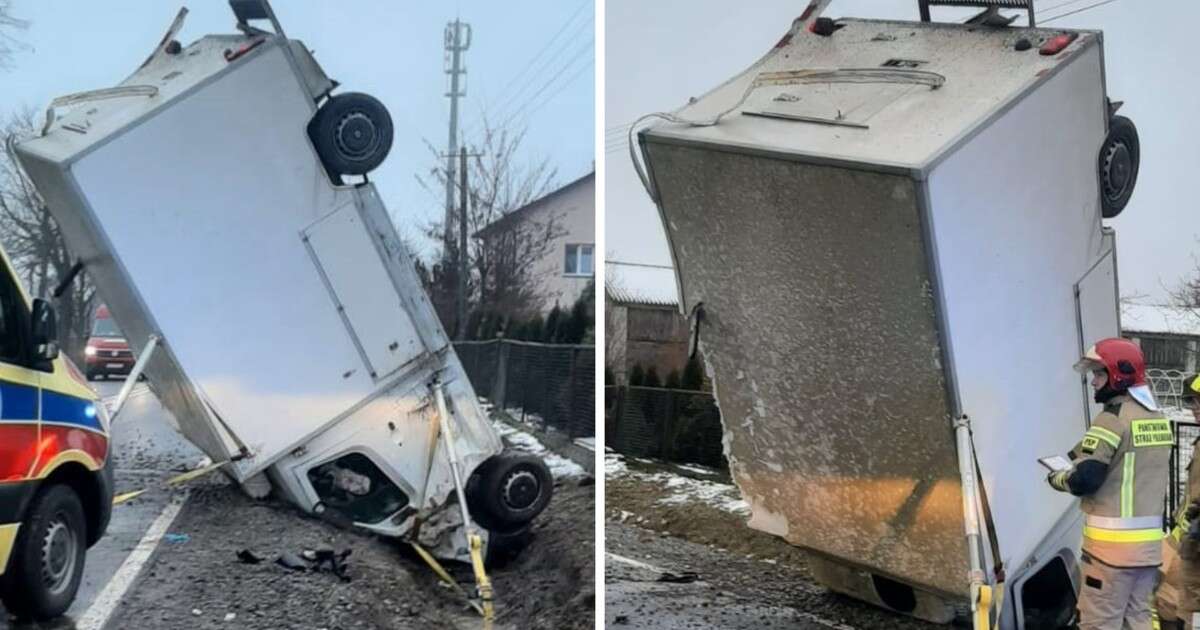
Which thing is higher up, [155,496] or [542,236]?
[542,236]

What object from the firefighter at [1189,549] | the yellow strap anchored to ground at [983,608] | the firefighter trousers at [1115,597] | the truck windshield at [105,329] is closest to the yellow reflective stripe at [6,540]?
the truck windshield at [105,329]

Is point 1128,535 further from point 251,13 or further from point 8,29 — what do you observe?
point 8,29

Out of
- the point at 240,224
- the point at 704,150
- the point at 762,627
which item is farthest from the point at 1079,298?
the point at 240,224

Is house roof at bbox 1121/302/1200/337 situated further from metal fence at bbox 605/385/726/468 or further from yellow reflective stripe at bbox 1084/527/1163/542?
metal fence at bbox 605/385/726/468

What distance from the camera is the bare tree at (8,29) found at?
2.93m

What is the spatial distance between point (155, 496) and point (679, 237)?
5.32ft

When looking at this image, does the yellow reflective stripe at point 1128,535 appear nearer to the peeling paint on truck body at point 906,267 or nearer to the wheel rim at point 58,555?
the peeling paint on truck body at point 906,267

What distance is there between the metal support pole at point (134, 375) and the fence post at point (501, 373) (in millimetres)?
961

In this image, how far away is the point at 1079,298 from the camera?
3326mm

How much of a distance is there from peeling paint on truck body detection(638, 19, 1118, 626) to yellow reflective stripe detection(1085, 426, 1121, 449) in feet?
0.63

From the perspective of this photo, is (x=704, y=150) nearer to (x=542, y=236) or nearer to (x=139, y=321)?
(x=542, y=236)

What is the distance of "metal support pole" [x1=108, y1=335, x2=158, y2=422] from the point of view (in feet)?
9.76

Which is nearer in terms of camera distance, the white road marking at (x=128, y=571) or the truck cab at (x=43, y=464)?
the truck cab at (x=43, y=464)

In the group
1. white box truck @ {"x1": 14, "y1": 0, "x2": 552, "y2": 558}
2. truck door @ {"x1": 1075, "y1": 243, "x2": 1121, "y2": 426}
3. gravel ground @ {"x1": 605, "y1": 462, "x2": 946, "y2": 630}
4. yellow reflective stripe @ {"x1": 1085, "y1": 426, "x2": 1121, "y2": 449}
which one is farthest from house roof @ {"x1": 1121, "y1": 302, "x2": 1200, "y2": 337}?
white box truck @ {"x1": 14, "y1": 0, "x2": 552, "y2": 558}
